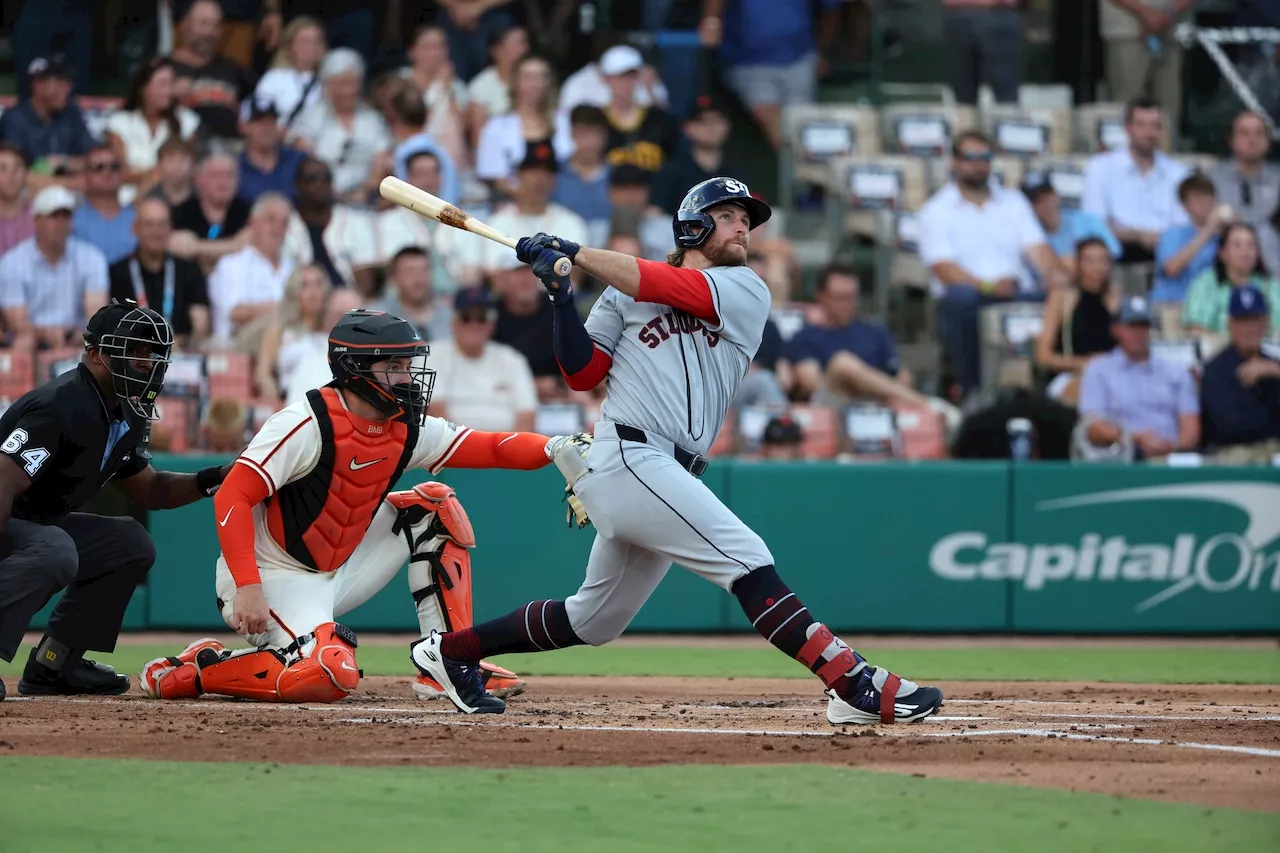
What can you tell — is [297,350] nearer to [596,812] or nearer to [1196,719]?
[1196,719]

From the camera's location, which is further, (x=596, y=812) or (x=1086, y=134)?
(x=1086, y=134)

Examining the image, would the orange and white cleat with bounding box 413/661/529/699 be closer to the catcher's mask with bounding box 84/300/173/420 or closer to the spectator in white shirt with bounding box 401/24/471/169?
the catcher's mask with bounding box 84/300/173/420

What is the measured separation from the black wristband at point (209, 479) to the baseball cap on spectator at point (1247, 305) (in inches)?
329

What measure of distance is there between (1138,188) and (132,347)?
1001 cm

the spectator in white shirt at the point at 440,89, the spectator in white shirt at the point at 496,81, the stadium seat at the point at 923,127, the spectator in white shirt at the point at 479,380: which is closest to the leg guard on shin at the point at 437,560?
the spectator in white shirt at the point at 479,380

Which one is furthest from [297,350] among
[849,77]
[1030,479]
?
[849,77]

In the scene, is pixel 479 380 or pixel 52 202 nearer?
pixel 479 380

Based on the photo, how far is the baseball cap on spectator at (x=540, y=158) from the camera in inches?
509

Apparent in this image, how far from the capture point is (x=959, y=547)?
1076 centimetres

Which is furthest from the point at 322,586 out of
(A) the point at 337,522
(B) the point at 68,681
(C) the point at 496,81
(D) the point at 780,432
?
(C) the point at 496,81

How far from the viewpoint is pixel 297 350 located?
11.5 metres

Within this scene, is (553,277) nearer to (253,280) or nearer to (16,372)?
(16,372)

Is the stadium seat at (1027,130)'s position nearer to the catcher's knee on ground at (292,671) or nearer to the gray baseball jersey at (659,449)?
the gray baseball jersey at (659,449)

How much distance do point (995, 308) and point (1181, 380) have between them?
1.53 m
